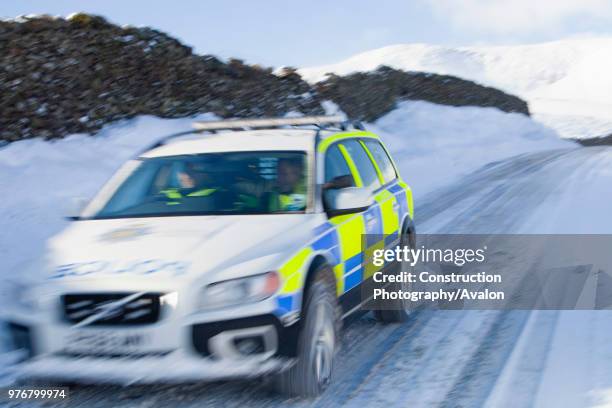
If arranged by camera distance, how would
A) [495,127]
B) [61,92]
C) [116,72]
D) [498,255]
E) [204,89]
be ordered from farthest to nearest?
[495,127] < [204,89] < [116,72] < [61,92] < [498,255]

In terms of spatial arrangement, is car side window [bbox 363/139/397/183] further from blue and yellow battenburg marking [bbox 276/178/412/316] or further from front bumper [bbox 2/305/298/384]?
front bumper [bbox 2/305/298/384]

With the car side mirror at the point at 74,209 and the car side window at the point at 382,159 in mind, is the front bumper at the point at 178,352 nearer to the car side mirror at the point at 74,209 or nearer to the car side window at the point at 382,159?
the car side mirror at the point at 74,209

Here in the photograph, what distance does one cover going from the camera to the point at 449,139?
31.8m

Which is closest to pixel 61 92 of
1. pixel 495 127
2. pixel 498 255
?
pixel 498 255

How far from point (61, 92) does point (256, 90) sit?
23.5ft

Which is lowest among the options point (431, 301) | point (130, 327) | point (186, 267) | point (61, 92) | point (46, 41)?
point (431, 301)

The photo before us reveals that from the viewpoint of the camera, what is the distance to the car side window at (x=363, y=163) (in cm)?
580

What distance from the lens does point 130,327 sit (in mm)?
3781

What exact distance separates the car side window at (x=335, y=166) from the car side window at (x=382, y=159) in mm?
876

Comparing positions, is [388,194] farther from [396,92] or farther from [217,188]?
[396,92]

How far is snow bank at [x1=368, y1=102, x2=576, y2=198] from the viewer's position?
2023 centimetres

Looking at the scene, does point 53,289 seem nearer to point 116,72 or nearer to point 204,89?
point 116,72

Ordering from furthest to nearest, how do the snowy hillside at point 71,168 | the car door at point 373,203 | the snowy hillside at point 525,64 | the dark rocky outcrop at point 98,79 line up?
the snowy hillside at point 525,64 < the dark rocky outcrop at point 98,79 < the snowy hillside at point 71,168 < the car door at point 373,203

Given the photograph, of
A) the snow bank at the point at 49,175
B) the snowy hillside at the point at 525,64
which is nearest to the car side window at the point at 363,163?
the snow bank at the point at 49,175
